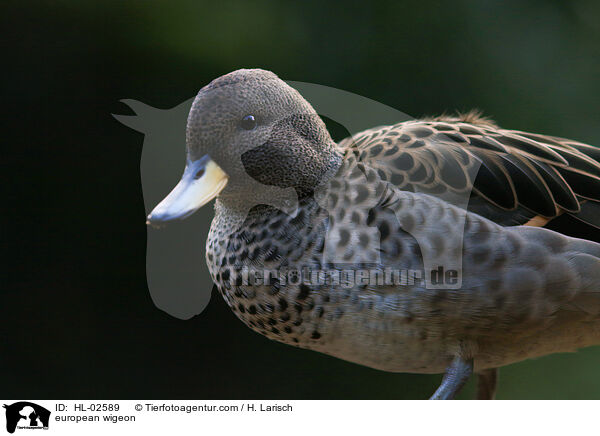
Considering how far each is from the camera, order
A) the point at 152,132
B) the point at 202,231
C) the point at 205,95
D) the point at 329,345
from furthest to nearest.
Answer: the point at 202,231
the point at 152,132
the point at 329,345
the point at 205,95

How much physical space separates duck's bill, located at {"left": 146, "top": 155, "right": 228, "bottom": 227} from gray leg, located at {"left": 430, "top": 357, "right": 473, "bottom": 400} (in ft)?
1.59

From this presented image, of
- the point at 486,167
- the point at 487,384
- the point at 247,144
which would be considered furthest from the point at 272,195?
the point at 487,384

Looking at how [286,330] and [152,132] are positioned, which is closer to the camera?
[286,330]

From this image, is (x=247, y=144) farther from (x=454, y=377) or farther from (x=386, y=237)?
(x=454, y=377)

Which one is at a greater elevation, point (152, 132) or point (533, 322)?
point (152, 132)

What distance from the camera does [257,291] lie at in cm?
99

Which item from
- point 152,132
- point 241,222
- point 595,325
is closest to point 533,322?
point 595,325

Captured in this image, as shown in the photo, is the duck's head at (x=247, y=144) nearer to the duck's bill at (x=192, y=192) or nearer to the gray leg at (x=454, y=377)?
the duck's bill at (x=192, y=192)

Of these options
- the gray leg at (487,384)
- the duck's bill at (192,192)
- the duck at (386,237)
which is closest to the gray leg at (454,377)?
the duck at (386,237)

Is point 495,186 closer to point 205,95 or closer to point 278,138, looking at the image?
point 278,138

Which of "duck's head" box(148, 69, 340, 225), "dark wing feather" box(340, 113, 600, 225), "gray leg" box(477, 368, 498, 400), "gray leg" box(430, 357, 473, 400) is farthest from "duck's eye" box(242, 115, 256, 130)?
"gray leg" box(477, 368, 498, 400)

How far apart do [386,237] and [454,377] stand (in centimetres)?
27

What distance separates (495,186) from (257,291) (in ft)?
1.41
